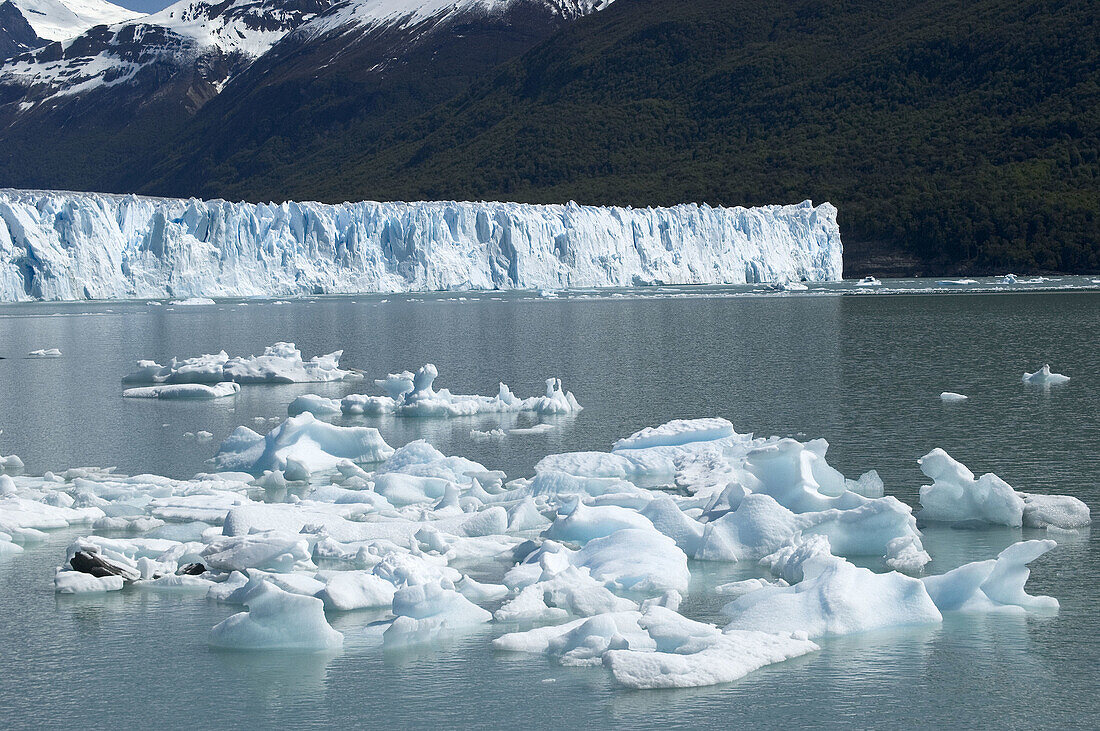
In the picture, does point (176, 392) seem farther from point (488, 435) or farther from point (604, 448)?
point (604, 448)

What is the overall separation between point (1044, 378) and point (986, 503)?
7917mm

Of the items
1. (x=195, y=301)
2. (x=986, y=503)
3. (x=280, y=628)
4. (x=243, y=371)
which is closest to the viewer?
(x=280, y=628)

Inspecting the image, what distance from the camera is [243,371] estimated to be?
61.1ft

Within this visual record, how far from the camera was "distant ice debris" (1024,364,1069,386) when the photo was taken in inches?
615

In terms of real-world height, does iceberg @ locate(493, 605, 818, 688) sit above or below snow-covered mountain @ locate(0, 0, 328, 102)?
below

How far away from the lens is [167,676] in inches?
231

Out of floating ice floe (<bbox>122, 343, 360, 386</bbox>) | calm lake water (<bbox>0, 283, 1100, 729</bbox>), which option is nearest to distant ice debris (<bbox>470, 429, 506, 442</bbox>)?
calm lake water (<bbox>0, 283, 1100, 729</bbox>)

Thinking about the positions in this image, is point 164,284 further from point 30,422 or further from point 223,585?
point 223,585

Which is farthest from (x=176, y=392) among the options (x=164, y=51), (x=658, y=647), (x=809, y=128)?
(x=164, y=51)

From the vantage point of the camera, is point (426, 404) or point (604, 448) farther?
point (426, 404)

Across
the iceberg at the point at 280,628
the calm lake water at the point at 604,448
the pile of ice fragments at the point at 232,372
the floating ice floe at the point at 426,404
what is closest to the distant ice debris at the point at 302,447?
the calm lake water at the point at 604,448

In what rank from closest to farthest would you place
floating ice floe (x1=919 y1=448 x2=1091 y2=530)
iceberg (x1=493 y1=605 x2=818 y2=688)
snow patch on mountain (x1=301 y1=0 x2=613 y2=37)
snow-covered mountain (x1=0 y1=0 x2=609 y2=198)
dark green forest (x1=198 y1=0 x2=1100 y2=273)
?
1. iceberg (x1=493 y1=605 x2=818 y2=688)
2. floating ice floe (x1=919 y1=448 x2=1091 y2=530)
3. dark green forest (x1=198 y1=0 x2=1100 y2=273)
4. snow-covered mountain (x1=0 y1=0 x2=609 y2=198)
5. snow patch on mountain (x1=301 y1=0 x2=613 y2=37)

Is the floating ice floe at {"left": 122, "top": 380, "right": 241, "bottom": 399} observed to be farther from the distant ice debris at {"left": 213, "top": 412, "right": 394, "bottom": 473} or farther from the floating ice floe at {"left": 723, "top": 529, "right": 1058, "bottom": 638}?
the floating ice floe at {"left": 723, "top": 529, "right": 1058, "bottom": 638}

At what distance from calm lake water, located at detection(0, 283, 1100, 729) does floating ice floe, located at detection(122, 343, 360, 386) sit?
46 cm
